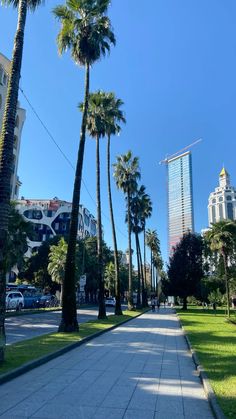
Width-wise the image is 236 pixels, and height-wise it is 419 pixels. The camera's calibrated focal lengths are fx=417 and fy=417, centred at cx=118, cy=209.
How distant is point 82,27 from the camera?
2141cm

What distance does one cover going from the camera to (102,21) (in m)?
21.9

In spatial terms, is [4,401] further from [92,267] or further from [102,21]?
[92,267]

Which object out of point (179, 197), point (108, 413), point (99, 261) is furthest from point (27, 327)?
point (179, 197)

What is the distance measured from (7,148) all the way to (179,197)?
157 meters

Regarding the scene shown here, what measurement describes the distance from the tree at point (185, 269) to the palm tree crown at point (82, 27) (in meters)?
44.1

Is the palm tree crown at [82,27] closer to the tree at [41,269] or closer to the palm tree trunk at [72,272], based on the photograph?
the palm tree trunk at [72,272]

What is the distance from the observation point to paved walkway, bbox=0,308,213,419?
632 centimetres

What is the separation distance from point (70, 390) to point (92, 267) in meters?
69.0

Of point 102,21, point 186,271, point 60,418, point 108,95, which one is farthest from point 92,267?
point 60,418

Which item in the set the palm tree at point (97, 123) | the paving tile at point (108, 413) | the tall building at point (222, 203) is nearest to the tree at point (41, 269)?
the palm tree at point (97, 123)

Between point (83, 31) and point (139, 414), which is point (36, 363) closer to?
point (139, 414)

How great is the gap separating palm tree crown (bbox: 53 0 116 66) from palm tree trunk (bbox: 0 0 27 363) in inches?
383

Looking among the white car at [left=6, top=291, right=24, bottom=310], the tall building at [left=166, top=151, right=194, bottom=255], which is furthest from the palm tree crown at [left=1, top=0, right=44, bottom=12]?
the tall building at [left=166, top=151, right=194, bottom=255]

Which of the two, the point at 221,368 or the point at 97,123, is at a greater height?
the point at 97,123
